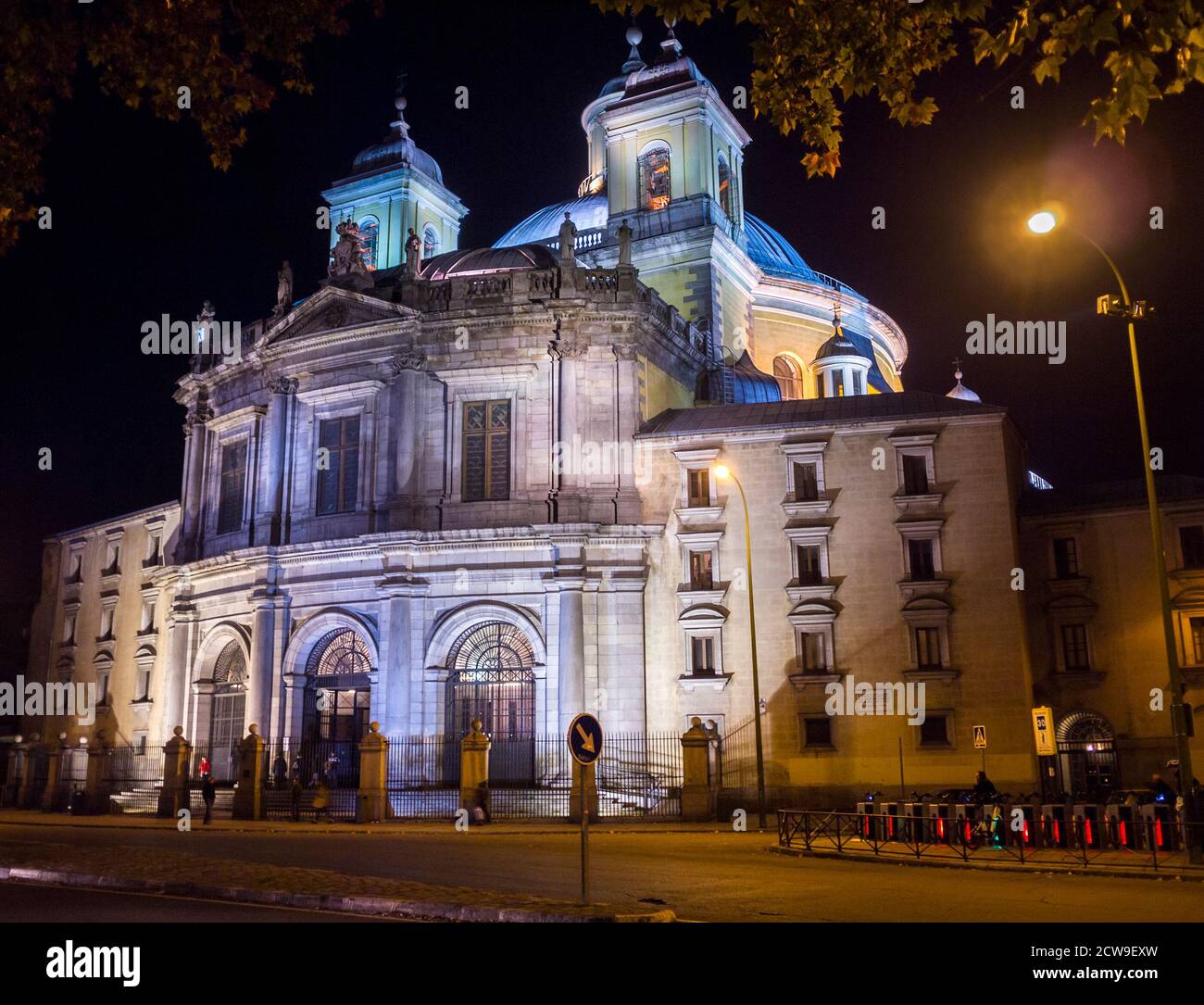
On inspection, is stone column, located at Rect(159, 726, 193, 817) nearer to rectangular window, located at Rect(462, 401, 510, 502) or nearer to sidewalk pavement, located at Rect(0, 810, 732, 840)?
sidewalk pavement, located at Rect(0, 810, 732, 840)

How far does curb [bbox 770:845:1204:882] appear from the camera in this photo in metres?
17.6

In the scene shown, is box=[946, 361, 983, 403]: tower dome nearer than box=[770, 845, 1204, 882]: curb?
No

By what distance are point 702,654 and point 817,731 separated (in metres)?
4.37

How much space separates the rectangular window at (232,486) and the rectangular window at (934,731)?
26429 millimetres

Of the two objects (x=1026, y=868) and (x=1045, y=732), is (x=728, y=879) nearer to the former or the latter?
(x=1026, y=868)

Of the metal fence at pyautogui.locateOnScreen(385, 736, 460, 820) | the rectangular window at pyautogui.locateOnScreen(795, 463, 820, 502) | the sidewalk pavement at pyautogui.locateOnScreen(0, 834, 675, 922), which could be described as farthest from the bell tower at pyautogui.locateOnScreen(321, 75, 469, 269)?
the sidewalk pavement at pyautogui.locateOnScreen(0, 834, 675, 922)

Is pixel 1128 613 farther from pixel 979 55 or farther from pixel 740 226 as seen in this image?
pixel 979 55

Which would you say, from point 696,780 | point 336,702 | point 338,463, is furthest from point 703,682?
point 338,463

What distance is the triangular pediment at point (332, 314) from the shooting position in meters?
40.8

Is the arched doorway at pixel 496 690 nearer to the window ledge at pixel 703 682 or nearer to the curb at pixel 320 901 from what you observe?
the window ledge at pixel 703 682

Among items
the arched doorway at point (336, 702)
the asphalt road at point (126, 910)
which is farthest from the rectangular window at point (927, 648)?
the asphalt road at point (126, 910)

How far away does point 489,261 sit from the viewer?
46.3 m

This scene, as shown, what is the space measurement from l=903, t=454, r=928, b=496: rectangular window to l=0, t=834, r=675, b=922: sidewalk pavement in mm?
25734

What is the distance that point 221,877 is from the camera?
15.9 meters
